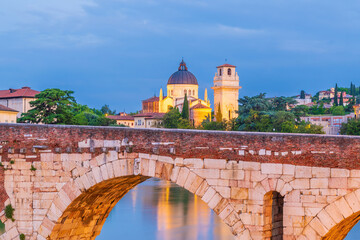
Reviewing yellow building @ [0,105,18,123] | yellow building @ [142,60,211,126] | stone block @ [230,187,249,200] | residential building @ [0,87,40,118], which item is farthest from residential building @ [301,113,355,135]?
stone block @ [230,187,249,200]

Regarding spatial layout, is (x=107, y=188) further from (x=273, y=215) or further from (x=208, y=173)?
(x=273, y=215)

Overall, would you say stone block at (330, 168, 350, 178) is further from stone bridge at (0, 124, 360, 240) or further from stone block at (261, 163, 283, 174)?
stone block at (261, 163, 283, 174)

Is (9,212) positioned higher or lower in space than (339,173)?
lower

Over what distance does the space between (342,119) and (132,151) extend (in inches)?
2761

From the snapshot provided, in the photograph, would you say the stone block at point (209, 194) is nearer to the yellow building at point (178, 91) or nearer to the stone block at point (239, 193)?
the stone block at point (239, 193)

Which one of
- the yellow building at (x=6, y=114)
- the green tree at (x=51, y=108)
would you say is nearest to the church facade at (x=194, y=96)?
the yellow building at (x=6, y=114)

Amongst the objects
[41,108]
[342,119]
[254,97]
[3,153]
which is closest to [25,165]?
[3,153]

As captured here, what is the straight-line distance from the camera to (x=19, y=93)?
70.9 meters

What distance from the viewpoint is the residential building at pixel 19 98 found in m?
69.7

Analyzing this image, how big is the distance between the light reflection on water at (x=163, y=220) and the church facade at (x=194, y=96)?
61.0 meters

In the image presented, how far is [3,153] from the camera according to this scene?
46.2 feet

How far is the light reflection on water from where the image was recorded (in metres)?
27.5

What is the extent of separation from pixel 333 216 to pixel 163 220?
66.5 ft

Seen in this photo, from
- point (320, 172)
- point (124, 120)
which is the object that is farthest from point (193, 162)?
point (124, 120)
